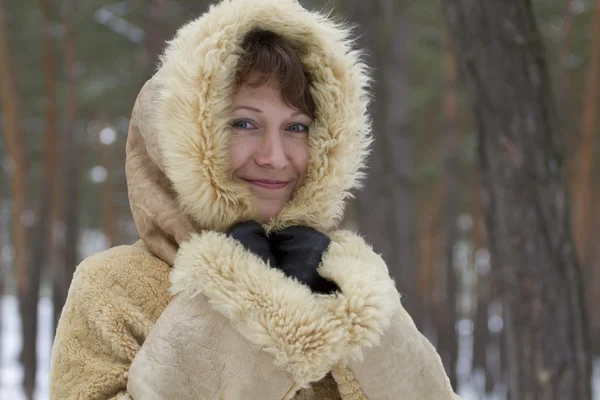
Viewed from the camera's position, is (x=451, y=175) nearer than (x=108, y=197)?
Yes

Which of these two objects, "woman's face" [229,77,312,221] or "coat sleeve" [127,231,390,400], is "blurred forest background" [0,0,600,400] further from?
"coat sleeve" [127,231,390,400]

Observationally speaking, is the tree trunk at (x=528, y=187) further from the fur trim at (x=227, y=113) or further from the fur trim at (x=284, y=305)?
the fur trim at (x=284, y=305)

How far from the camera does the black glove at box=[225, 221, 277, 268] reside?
208 centimetres

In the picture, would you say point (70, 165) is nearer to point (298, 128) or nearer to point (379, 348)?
point (298, 128)

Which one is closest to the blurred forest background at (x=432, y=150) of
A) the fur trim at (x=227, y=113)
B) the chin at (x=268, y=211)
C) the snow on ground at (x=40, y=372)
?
the snow on ground at (x=40, y=372)

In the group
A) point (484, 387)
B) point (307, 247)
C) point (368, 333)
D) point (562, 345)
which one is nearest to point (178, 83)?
point (307, 247)

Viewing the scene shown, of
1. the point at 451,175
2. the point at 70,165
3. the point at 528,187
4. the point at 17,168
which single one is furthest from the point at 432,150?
the point at 528,187

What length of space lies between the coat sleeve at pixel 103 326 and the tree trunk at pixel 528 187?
243 centimetres

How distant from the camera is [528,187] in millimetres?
4031

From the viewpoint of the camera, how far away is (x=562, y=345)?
405 centimetres

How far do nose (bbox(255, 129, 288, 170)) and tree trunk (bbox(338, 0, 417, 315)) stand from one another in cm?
494

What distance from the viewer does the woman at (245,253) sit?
1.95 m

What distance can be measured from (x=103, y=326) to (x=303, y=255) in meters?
0.59

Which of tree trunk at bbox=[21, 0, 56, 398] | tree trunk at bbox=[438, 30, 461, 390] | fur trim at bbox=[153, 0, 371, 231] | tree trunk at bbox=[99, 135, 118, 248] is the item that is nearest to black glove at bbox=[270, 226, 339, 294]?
fur trim at bbox=[153, 0, 371, 231]
